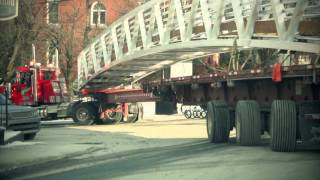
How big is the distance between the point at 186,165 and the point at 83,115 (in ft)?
63.3

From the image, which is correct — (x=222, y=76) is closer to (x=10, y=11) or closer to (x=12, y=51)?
(x=10, y=11)

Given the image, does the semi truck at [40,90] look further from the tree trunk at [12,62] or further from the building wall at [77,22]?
the building wall at [77,22]

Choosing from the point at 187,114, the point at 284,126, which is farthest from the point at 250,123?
the point at 187,114

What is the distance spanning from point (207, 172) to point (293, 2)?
28.5ft

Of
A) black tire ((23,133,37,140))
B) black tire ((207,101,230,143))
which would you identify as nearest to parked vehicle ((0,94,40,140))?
black tire ((23,133,37,140))

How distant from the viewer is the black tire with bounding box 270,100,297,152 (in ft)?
43.5

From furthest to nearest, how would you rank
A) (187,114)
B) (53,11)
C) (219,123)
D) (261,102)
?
(53,11) → (187,114) → (219,123) → (261,102)

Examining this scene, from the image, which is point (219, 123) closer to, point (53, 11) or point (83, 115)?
point (83, 115)

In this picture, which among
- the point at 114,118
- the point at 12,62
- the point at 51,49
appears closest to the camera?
the point at 114,118

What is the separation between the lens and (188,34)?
24141 mm

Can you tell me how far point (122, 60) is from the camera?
93.1 feet

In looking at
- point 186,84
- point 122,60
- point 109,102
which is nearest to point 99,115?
point 109,102

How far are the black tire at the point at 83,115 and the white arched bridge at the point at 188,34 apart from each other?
1726 millimetres

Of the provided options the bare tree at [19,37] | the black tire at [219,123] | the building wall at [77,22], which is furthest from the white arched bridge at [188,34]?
the building wall at [77,22]
